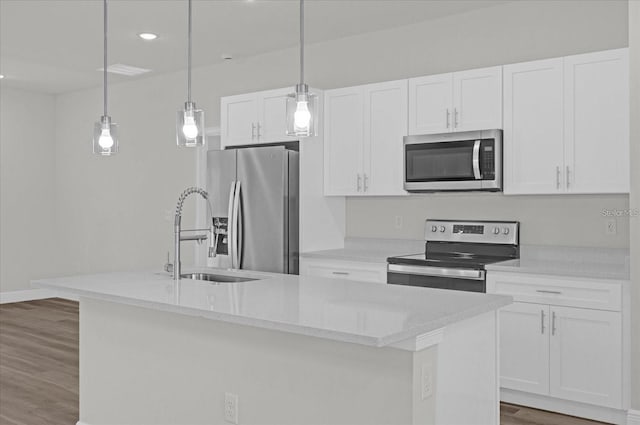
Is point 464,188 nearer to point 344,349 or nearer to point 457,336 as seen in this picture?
point 457,336

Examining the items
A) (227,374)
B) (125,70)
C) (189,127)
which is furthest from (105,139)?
(125,70)

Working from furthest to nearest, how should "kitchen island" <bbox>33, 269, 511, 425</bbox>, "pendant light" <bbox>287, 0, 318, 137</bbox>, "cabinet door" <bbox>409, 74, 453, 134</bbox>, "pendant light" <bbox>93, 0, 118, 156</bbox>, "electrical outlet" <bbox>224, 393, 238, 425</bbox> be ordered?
"cabinet door" <bbox>409, 74, 453, 134</bbox>
"pendant light" <bbox>93, 0, 118, 156</bbox>
"electrical outlet" <bbox>224, 393, 238, 425</bbox>
"pendant light" <bbox>287, 0, 318, 137</bbox>
"kitchen island" <bbox>33, 269, 511, 425</bbox>

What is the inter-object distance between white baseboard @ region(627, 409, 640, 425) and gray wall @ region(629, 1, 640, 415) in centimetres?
1

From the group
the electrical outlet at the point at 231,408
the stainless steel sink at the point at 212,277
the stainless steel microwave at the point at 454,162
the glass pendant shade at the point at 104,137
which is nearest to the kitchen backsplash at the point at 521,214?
the stainless steel microwave at the point at 454,162

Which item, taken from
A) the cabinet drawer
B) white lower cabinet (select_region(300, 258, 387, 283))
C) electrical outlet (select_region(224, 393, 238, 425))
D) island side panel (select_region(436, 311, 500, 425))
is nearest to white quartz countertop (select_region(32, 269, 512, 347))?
island side panel (select_region(436, 311, 500, 425))

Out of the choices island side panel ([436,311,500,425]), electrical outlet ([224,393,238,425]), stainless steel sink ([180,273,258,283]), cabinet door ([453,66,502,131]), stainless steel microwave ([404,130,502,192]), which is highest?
cabinet door ([453,66,502,131])

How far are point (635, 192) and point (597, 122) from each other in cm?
51

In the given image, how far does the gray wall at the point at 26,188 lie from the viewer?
7.73 metres

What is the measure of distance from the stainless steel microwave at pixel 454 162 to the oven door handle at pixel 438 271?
57 centimetres

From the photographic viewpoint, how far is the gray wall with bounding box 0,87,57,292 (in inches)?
304

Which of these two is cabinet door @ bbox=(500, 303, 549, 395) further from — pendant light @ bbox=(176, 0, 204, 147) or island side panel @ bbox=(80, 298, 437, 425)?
pendant light @ bbox=(176, 0, 204, 147)

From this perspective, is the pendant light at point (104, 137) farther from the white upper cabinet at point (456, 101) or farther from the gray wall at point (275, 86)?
the gray wall at point (275, 86)

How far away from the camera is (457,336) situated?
243 centimetres

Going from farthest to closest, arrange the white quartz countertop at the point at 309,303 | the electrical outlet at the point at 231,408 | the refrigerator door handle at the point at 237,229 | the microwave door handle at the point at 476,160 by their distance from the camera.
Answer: the refrigerator door handle at the point at 237,229, the microwave door handle at the point at 476,160, the electrical outlet at the point at 231,408, the white quartz countertop at the point at 309,303
